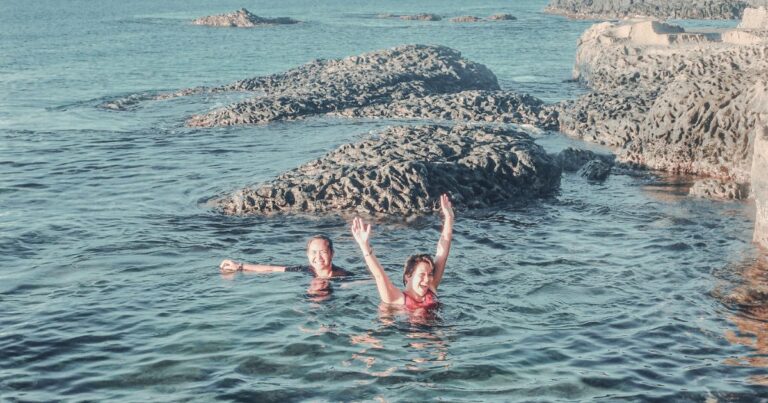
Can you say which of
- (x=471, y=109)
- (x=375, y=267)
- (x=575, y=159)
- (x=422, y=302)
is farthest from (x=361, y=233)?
(x=471, y=109)

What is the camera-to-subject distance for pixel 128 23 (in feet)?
279

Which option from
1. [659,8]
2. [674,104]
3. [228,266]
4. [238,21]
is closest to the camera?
[228,266]

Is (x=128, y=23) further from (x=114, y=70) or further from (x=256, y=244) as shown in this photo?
(x=256, y=244)

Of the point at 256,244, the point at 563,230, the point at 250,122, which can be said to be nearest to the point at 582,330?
the point at 563,230

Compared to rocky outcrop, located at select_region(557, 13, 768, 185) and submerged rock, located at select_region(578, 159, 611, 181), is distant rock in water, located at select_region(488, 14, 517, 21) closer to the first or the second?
rocky outcrop, located at select_region(557, 13, 768, 185)

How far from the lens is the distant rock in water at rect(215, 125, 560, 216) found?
676 inches

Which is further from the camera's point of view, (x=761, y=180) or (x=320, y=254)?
(x=761, y=180)

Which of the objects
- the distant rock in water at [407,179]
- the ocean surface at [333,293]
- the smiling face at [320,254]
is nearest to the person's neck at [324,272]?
the smiling face at [320,254]

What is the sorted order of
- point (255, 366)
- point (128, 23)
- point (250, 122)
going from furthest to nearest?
1. point (128, 23)
2. point (250, 122)
3. point (255, 366)

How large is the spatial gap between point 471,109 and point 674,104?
718 cm

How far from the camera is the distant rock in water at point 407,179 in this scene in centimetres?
1717

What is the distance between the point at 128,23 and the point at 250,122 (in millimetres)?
62267

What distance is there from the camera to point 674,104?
20.8 meters

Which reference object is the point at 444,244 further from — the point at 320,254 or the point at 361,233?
the point at 361,233
